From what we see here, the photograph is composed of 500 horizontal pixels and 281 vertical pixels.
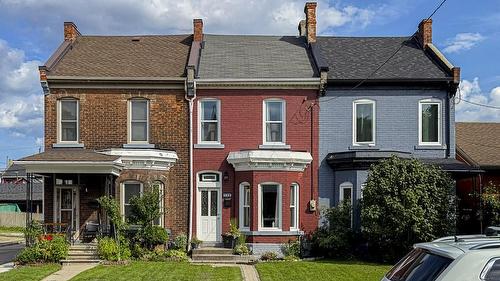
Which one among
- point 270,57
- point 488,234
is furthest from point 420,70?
point 488,234

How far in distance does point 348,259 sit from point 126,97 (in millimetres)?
10480

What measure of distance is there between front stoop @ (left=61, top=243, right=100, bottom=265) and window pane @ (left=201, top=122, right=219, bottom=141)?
6.09 metres

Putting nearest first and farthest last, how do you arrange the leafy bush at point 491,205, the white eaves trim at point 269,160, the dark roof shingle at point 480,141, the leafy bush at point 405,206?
1. the leafy bush at point 405,206
2. the leafy bush at point 491,205
3. the white eaves trim at point 269,160
4. the dark roof shingle at point 480,141

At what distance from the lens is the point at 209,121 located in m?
26.0

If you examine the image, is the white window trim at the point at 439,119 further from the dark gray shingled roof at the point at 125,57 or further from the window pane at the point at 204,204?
the dark gray shingled roof at the point at 125,57

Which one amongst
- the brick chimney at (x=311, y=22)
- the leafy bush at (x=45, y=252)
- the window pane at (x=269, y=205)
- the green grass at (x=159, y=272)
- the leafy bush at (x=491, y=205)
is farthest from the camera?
the brick chimney at (x=311, y=22)

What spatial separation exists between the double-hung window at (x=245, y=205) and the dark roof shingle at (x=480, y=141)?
984 cm

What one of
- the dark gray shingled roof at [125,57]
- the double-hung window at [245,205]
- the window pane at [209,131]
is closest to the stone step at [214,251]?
the double-hung window at [245,205]

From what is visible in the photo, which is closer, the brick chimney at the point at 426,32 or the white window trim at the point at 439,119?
the white window trim at the point at 439,119

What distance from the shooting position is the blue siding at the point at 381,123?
2572 centimetres

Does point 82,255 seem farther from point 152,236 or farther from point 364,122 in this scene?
point 364,122

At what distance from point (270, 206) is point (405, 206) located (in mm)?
5356

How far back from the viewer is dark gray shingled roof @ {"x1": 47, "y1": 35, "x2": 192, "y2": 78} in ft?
85.3

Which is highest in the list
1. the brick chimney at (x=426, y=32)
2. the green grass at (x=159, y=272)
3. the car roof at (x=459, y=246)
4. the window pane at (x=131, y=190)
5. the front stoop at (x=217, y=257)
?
the brick chimney at (x=426, y=32)
